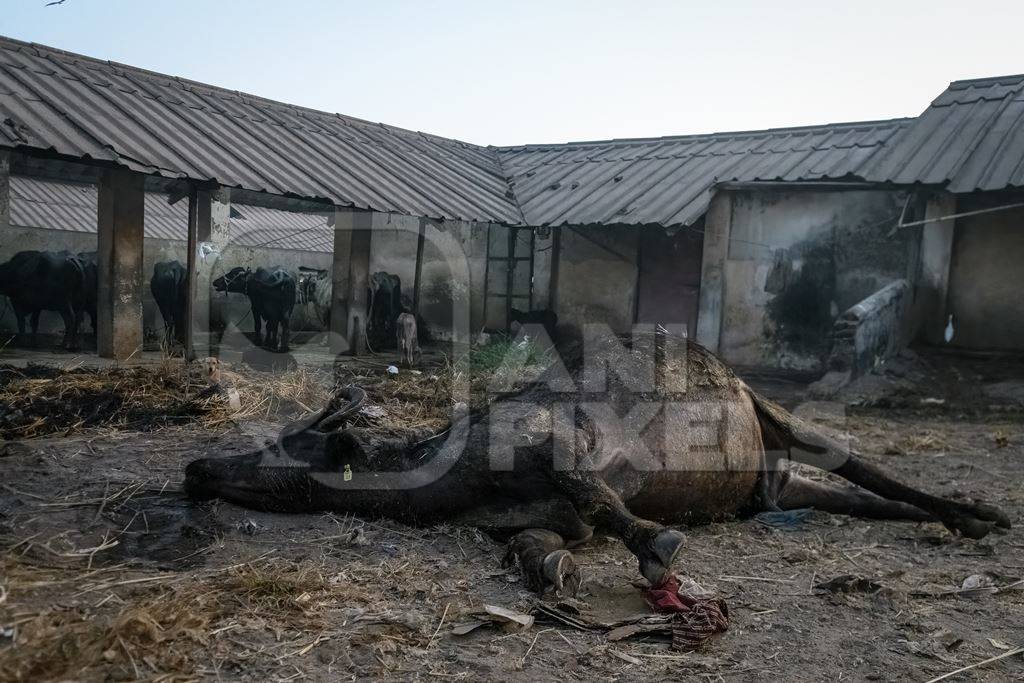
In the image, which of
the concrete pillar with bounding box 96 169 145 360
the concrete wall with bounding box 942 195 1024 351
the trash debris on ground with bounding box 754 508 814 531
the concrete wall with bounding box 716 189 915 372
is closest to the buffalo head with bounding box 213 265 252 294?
the concrete pillar with bounding box 96 169 145 360

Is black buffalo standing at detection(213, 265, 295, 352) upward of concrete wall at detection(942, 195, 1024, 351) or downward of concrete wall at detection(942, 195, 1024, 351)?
downward

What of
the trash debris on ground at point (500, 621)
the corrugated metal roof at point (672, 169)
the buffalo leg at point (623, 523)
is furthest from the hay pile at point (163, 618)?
the corrugated metal roof at point (672, 169)

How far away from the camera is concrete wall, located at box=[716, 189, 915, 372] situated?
38.9 feet

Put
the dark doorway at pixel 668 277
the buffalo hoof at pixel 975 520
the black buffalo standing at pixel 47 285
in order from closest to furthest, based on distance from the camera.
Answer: the buffalo hoof at pixel 975 520, the black buffalo standing at pixel 47 285, the dark doorway at pixel 668 277

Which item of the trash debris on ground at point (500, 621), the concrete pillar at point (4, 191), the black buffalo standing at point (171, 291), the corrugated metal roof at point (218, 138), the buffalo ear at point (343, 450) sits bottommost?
the trash debris on ground at point (500, 621)

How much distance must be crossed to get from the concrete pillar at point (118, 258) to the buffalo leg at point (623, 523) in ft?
26.9

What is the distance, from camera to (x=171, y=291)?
1365cm

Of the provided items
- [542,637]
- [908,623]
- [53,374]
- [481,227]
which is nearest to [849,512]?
[908,623]

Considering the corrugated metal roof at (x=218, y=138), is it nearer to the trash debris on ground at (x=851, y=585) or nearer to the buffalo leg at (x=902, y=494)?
the buffalo leg at (x=902, y=494)

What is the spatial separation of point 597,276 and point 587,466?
449 inches

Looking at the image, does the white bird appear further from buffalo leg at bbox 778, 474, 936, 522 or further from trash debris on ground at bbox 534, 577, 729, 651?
trash debris on ground at bbox 534, 577, 729, 651

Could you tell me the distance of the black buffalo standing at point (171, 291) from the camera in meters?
13.6

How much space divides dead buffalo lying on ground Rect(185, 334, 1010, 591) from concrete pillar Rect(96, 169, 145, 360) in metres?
6.65

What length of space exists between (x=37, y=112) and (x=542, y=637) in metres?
9.29
